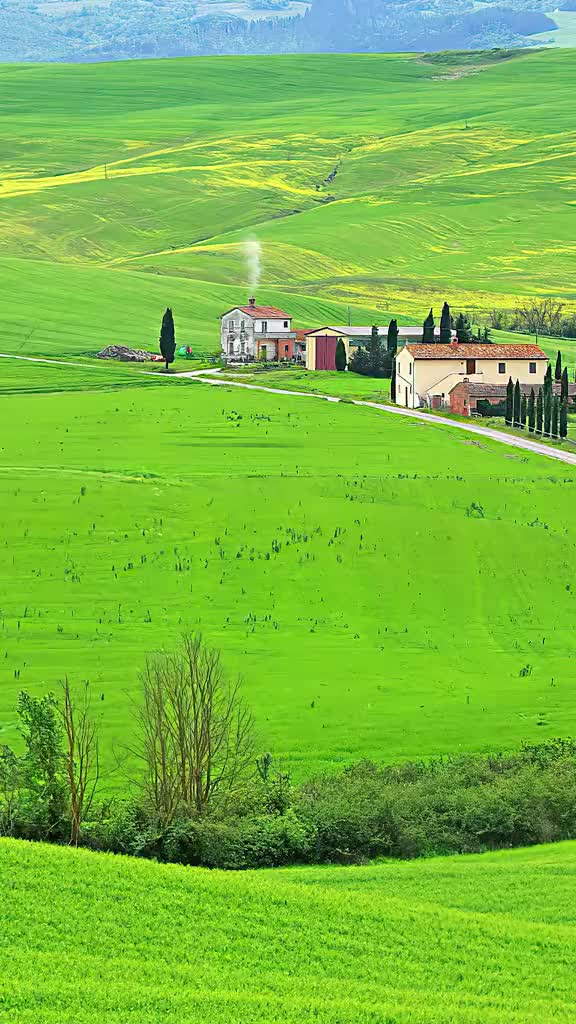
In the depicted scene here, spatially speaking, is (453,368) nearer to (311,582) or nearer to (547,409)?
(547,409)

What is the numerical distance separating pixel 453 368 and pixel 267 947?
87.1 meters

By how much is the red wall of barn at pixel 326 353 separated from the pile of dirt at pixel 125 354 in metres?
14.8

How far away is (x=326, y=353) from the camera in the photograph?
132 metres

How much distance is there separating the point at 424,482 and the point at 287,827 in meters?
40.6

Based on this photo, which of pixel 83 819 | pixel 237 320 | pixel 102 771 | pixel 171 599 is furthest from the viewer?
pixel 237 320

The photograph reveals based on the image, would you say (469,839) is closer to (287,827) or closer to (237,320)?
(287,827)

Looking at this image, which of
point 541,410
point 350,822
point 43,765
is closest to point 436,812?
point 350,822

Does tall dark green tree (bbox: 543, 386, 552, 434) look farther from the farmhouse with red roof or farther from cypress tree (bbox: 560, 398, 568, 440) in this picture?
the farmhouse with red roof

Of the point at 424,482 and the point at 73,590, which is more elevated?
the point at 424,482

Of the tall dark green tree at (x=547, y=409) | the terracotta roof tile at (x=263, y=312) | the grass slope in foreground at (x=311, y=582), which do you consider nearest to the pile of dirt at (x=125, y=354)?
the terracotta roof tile at (x=263, y=312)

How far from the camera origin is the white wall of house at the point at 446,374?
4200 inches

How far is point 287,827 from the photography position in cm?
2994

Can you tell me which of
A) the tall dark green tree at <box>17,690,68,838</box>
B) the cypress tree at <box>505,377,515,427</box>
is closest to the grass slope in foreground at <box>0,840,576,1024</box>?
the tall dark green tree at <box>17,690,68,838</box>

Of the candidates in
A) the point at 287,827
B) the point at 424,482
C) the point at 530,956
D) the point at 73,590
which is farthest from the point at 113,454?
the point at 530,956
